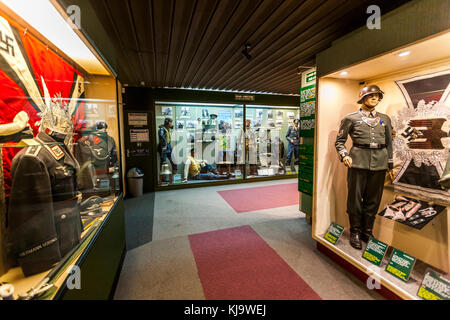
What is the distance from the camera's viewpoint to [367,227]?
2.22 metres

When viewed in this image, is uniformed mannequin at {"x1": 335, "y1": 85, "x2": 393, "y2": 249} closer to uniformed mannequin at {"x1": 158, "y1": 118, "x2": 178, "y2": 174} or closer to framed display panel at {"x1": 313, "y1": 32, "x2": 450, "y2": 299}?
framed display panel at {"x1": 313, "y1": 32, "x2": 450, "y2": 299}

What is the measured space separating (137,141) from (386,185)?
16.7 feet

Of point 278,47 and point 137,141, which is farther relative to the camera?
point 137,141

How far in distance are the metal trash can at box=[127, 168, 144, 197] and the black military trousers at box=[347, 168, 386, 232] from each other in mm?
4481

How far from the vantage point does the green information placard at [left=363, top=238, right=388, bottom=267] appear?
1.85 m

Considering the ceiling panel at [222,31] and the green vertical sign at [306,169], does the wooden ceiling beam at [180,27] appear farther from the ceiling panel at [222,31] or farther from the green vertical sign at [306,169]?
the green vertical sign at [306,169]

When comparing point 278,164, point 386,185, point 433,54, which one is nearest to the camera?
point 433,54

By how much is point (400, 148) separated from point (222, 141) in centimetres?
459

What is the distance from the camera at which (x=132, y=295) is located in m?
1.83

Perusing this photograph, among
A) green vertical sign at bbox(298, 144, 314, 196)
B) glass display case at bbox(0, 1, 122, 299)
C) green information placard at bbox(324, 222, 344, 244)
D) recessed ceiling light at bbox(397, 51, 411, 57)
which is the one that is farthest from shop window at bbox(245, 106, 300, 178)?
glass display case at bbox(0, 1, 122, 299)

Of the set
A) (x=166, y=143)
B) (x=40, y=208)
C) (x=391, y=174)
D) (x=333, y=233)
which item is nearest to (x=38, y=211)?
(x=40, y=208)

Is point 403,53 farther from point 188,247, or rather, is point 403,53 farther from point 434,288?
point 188,247
